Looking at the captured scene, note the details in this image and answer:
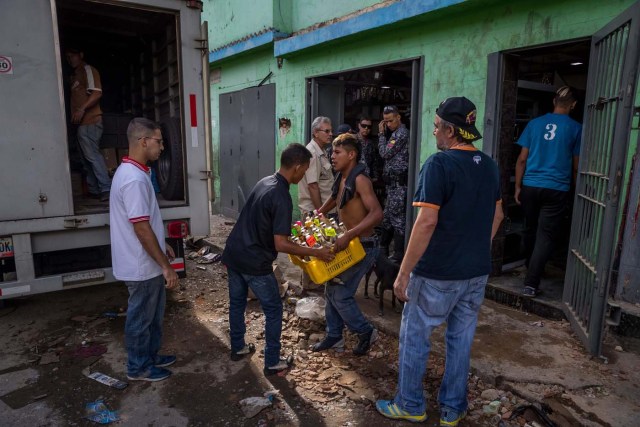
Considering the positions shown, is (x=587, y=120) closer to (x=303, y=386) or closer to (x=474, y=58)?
(x=474, y=58)

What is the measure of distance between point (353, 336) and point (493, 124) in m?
2.53

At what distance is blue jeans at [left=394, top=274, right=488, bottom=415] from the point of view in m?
2.50

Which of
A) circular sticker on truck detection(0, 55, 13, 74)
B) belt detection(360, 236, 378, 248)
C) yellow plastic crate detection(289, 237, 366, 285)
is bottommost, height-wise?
yellow plastic crate detection(289, 237, 366, 285)

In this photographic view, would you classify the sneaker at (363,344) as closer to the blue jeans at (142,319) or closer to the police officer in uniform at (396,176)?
the blue jeans at (142,319)

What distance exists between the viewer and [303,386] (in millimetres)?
3188

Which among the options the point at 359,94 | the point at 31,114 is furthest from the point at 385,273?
the point at 359,94

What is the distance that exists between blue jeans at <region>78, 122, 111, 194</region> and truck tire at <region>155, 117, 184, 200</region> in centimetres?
67

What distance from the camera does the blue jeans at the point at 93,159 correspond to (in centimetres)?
475

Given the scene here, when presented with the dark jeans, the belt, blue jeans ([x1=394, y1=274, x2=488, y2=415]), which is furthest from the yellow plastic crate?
the dark jeans

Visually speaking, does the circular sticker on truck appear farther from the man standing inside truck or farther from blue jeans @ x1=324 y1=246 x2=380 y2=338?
blue jeans @ x1=324 y1=246 x2=380 y2=338

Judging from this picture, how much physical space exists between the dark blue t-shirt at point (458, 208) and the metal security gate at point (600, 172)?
4.42 feet

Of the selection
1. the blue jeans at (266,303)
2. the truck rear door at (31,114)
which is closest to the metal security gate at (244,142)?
the truck rear door at (31,114)

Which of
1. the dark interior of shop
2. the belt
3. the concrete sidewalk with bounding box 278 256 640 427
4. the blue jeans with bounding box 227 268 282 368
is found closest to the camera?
the concrete sidewalk with bounding box 278 256 640 427

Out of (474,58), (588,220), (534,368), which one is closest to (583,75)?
(474,58)
